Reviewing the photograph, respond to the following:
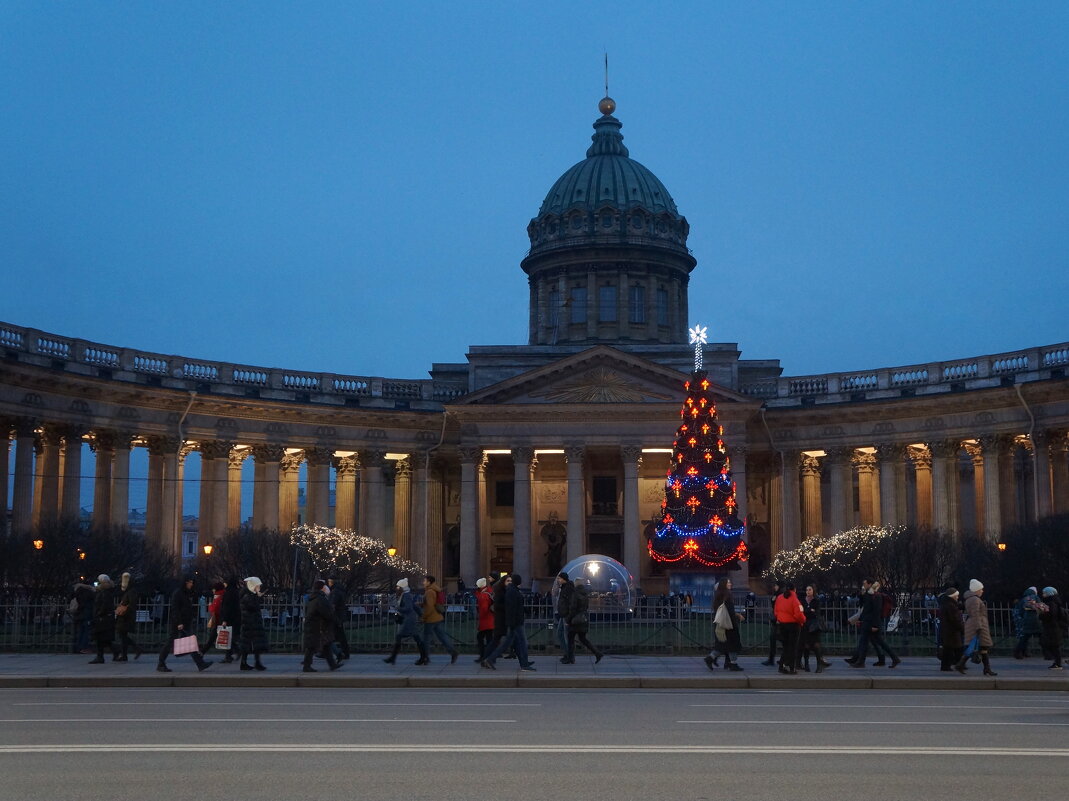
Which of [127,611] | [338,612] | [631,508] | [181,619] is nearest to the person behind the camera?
[181,619]

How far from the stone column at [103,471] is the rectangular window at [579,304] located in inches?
1588

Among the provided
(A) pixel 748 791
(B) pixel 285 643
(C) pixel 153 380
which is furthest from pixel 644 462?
(A) pixel 748 791

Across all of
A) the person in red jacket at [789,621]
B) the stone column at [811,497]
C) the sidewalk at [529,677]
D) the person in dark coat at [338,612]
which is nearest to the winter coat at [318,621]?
the sidewalk at [529,677]

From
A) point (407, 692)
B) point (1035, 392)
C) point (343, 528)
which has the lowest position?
point (407, 692)

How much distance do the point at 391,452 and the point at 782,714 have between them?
194ft

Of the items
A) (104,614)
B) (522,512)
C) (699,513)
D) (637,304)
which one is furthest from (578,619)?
(637,304)

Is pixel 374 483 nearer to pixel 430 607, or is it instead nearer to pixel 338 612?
pixel 338 612

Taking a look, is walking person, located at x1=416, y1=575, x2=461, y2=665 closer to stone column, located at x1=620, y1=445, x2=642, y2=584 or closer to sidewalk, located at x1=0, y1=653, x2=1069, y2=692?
sidewalk, located at x1=0, y1=653, x2=1069, y2=692

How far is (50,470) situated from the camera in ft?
204

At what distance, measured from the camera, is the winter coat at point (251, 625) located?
1125 inches

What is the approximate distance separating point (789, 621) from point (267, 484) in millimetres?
48273

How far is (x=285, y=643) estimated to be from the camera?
35781 mm

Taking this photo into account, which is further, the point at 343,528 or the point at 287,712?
the point at 343,528

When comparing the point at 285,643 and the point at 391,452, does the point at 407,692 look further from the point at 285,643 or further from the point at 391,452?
the point at 391,452
